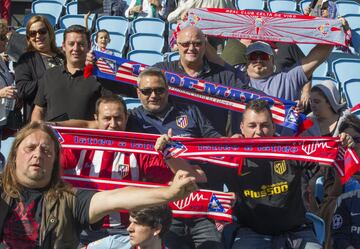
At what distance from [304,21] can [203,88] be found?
47.4 inches

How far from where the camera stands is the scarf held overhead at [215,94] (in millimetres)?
6180

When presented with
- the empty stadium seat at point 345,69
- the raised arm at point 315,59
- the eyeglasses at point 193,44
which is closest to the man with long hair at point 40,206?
the eyeglasses at point 193,44

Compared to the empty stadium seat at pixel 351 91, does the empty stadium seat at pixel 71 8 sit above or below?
above

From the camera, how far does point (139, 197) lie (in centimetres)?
386

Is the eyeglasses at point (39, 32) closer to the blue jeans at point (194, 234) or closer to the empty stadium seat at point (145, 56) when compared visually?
the blue jeans at point (194, 234)

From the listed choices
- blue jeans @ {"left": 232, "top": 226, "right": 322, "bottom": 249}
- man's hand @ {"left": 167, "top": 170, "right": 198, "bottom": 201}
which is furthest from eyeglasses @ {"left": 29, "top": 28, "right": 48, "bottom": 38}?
man's hand @ {"left": 167, "top": 170, "right": 198, "bottom": 201}

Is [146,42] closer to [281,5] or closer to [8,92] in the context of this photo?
[281,5]

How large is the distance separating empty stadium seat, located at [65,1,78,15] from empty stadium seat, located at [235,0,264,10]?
2.83 metres

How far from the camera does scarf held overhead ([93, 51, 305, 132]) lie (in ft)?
20.3

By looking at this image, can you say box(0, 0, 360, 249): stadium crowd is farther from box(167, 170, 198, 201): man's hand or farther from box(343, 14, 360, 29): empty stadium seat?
box(343, 14, 360, 29): empty stadium seat

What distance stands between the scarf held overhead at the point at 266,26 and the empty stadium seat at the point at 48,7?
7174mm

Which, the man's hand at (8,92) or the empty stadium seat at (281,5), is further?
the empty stadium seat at (281,5)

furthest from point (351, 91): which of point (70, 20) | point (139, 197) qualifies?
point (139, 197)

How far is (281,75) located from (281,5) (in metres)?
6.76
